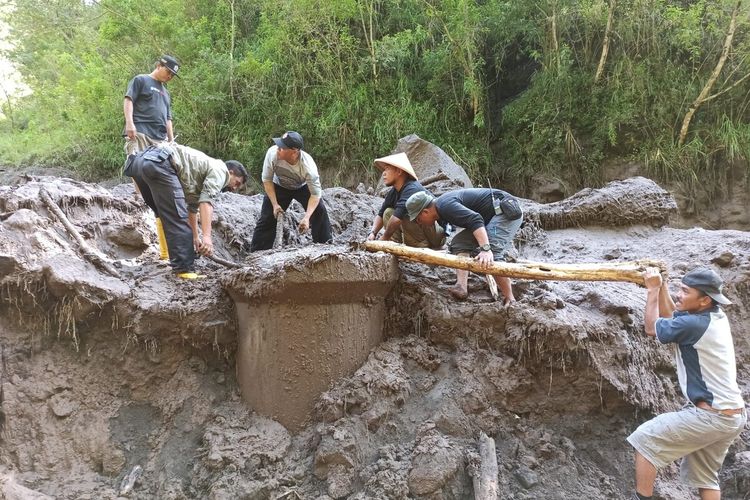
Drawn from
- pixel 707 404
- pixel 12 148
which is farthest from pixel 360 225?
pixel 12 148

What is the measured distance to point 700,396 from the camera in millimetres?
2744

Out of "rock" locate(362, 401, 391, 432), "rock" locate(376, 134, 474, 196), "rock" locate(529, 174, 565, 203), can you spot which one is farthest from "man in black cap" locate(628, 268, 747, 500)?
"rock" locate(529, 174, 565, 203)

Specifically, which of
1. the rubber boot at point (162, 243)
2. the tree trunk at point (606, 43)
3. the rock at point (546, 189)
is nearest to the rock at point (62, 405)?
the rubber boot at point (162, 243)

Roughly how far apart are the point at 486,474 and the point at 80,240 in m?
3.29

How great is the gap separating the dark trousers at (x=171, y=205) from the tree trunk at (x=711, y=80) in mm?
7058

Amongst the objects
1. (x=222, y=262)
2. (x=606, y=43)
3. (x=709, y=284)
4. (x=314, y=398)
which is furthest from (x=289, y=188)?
(x=606, y=43)

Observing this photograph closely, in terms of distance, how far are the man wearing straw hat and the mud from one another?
0.30 m

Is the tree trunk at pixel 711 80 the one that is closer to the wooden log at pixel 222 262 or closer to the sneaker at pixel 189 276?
the wooden log at pixel 222 262

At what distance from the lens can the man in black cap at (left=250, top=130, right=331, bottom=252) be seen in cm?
443

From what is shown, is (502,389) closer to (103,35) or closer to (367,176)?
(367,176)

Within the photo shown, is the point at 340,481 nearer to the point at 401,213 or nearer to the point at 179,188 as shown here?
the point at 401,213

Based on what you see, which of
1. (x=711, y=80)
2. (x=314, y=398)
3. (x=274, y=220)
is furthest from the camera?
(x=711, y=80)

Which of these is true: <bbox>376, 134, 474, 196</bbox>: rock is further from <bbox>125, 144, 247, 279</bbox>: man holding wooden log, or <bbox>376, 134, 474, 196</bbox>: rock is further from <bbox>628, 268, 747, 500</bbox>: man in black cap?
<bbox>628, 268, 747, 500</bbox>: man in black cap

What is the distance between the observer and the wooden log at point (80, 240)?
149 inches
